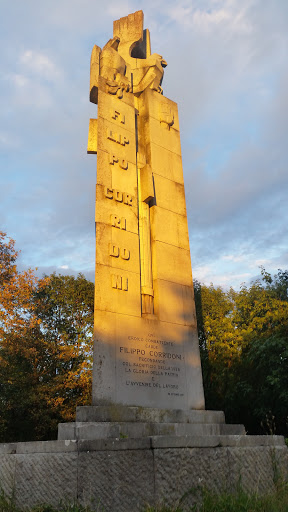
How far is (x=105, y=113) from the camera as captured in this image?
32.6ft

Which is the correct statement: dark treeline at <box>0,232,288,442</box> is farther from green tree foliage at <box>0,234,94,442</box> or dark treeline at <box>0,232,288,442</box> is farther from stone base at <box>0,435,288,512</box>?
stone base at <box>0,435,288,512</box>

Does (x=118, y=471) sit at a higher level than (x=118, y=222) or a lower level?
lower

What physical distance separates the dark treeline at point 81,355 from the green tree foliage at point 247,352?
0.16 ft

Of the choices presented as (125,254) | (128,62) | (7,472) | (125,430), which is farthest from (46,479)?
(128,62)

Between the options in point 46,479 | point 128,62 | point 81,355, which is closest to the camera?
point 46,479

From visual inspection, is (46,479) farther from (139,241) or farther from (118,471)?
(139,241)

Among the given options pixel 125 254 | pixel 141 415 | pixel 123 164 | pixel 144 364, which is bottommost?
pixel 141 415

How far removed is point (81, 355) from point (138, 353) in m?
18.0

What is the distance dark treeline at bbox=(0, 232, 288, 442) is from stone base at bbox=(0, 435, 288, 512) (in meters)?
12.9

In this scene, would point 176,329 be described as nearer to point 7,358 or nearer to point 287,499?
point 287,499

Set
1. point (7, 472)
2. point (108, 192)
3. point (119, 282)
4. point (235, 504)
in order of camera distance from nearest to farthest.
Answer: point (235, 504)
point (7, 472)
point (119, 282)
point (108, 192)

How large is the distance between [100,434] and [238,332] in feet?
60.4

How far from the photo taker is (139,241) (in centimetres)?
955

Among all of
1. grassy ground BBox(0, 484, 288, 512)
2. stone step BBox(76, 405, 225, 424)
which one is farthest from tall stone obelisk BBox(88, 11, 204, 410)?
grassy ground BBox(0, 484, 288, 512)
